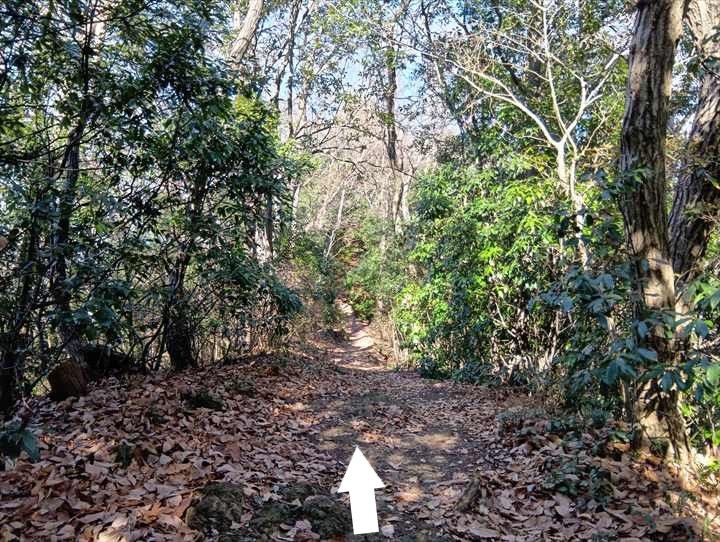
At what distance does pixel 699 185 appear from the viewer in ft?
13.9

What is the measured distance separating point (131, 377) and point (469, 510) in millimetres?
4408

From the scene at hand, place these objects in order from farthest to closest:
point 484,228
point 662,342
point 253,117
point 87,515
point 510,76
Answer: point 510,76 < point 484,228 < point 253,117 < point 662,342 < point 87,515

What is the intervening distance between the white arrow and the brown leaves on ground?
0.52 metres

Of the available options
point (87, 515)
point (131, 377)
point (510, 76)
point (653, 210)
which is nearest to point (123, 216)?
point (131, 377)

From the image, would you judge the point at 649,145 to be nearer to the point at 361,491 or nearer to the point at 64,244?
the point at 361,491

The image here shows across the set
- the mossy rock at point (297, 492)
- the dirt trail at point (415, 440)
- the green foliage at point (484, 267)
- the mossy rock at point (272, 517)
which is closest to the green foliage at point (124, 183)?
the mossy rock at point (272, 517)

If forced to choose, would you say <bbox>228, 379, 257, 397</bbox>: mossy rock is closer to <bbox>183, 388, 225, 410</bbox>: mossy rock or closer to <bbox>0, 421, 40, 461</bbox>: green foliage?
<bbox>183, 388, 225, 410</bbox>: mossy rock

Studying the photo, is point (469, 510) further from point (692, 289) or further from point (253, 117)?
point (253, 117)

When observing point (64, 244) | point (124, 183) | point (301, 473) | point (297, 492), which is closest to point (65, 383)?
point (64, 244)

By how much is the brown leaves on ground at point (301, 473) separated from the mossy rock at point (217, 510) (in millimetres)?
51

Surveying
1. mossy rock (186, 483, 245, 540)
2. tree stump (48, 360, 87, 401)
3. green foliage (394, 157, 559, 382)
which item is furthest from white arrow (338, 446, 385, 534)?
green foliage (394, 157, 559, 382)

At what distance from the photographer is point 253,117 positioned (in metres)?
6.96

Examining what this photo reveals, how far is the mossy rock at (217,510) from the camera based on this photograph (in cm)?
315

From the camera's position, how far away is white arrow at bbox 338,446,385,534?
2.82 meters
